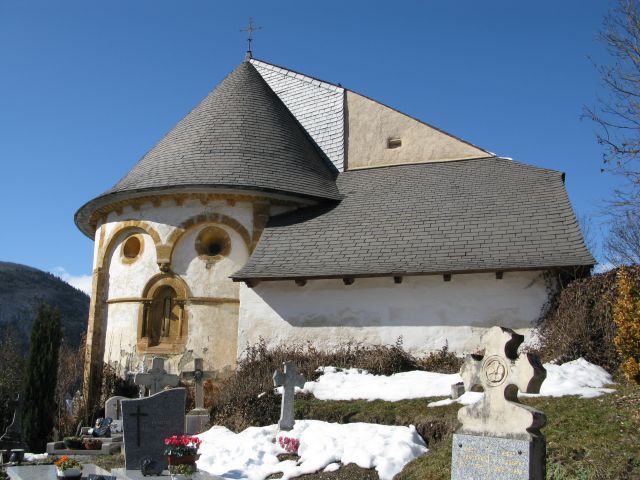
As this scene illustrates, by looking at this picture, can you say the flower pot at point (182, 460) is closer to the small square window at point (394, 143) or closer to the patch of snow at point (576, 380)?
the patch of snow at point (576, 380)

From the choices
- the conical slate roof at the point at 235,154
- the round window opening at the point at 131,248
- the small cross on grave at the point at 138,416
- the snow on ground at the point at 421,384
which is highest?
the conical slate roof at the point at 235,154

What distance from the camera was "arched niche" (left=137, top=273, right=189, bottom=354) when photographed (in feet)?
61.0

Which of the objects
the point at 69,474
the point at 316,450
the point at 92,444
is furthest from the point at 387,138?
the point at 69,474

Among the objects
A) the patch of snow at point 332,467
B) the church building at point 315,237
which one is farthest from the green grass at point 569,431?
the church building at point 315,237

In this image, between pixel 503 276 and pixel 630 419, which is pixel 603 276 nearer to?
pixel 503 276

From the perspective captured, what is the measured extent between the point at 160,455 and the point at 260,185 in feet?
30.4

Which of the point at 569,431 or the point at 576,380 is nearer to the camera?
the point at 569,431

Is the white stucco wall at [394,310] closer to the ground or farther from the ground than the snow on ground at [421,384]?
farther from the ground

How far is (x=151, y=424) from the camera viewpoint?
36.2 feet

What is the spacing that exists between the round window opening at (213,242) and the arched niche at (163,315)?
1.01 meters

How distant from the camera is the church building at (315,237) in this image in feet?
51.2

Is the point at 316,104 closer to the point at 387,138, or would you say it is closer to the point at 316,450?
the point at 387,138

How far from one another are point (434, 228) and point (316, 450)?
7.84 m

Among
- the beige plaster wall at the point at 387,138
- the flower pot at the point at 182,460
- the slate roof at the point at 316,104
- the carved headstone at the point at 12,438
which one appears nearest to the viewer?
the flower pot at the point at 182,460
